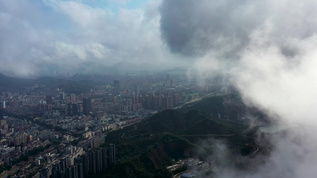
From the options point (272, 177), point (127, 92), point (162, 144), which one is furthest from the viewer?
point (127, 92)

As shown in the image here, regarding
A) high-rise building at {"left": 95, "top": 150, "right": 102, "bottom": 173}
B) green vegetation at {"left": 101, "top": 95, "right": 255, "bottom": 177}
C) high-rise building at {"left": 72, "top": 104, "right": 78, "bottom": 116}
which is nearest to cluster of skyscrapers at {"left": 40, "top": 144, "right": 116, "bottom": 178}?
high-rise building at {"left": 95, "top": 150, "right": 102, "bottom": 173}

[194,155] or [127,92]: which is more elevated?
[127,92]

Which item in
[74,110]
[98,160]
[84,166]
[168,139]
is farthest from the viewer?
[74,110]

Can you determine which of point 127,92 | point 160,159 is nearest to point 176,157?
point 160,159

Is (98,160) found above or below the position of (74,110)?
below

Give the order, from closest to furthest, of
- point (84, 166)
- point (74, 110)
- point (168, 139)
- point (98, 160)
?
point (84, 166)
point (98, 160)
point (168, 139)
point (74, 110)

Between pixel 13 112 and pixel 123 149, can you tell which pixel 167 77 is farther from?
pixel 123 149

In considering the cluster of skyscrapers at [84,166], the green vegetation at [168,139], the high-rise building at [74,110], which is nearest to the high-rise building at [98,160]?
the cluster of skyscrapers at [84,166]

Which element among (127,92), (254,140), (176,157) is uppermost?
(127,92)

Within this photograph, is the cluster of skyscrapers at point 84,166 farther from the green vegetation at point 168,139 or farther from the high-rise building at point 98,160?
the green vegetation at point 168,139

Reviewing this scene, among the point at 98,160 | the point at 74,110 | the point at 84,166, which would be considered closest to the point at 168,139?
the point at 98,160

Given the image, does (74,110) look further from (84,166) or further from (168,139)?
(84,166)
